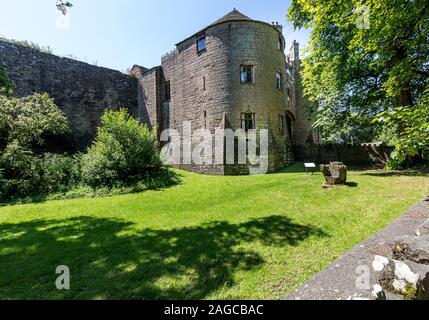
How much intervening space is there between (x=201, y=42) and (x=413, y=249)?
754 inches

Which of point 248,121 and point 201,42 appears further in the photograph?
point 201,42

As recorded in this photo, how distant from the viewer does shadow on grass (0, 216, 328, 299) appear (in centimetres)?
321

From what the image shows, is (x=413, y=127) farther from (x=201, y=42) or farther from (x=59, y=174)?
(x=201, y=42)

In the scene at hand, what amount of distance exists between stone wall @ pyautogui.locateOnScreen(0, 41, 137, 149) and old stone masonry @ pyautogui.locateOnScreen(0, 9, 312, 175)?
0.20ft

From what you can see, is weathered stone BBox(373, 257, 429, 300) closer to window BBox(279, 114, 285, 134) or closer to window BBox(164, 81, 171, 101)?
window BBox(279, 114, 285, 134)

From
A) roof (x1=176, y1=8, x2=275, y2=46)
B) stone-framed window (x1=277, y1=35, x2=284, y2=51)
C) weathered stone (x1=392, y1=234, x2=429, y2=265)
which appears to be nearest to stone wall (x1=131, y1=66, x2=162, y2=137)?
roof (x1=176, y1=8, x2=275, y2=46)

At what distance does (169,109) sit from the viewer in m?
21.6

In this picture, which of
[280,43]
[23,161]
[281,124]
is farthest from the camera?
[280,43]

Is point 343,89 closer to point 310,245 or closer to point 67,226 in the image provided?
point 310,245

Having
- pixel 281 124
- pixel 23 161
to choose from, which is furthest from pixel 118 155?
pixel 281 124

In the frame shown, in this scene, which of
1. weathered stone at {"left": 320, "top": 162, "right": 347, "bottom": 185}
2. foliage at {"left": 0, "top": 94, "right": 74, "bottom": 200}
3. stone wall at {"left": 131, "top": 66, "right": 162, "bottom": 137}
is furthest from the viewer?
stone wall at {"left": 131, "top": 66, "right": 162, "bottom": 137}

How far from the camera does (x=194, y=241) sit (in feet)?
15.7

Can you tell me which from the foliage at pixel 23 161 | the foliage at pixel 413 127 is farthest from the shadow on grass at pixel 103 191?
the foliage at pixel 413 127
